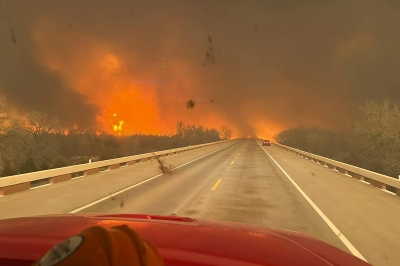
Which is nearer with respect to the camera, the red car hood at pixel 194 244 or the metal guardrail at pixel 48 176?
the red car hood at pixel 194 244

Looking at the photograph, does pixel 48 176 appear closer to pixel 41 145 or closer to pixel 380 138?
pixel 41 145

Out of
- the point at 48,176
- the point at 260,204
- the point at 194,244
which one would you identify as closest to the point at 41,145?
the point at 48,176

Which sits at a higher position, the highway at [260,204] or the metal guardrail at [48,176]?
the metal guardrail at [48,176]

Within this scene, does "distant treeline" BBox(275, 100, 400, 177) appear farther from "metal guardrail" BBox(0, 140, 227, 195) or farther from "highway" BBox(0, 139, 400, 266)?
"metal guardrail" BBox(0, 140, 227, 195)

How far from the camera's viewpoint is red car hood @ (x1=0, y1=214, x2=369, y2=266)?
8.95ft

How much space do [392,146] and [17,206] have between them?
111 feet

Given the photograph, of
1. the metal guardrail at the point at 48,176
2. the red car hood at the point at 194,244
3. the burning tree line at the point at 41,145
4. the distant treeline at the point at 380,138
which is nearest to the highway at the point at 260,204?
the metal guardrail at the point at 48,176

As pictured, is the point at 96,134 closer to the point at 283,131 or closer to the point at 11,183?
the point at 11,183

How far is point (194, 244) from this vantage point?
124 inches

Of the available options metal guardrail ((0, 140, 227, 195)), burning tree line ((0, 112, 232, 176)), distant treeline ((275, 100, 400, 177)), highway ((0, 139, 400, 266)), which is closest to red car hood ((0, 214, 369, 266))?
highway ((0, 139, 400, 266))

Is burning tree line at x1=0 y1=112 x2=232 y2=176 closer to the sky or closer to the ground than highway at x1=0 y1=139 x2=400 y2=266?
closer to the sky

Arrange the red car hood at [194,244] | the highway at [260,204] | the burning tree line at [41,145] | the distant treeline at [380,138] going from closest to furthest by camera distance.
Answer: the red car hood at [194,244] → the highway at [260,204] → the burning tree line at [41,145] → the distant treeline at [380,138]

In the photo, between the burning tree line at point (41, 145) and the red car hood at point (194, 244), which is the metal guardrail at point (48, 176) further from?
the red car hood at point (194, 244)

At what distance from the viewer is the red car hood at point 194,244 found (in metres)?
2.73
